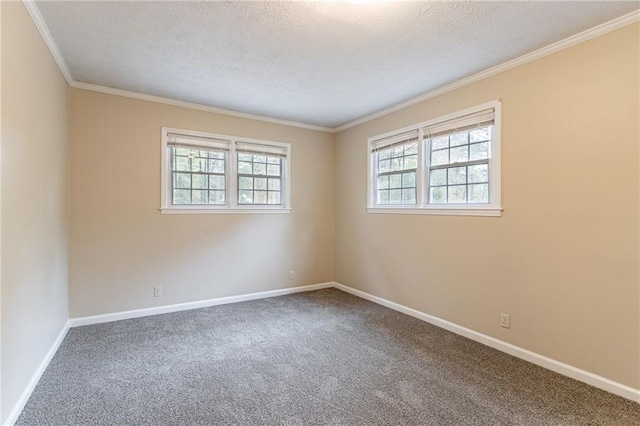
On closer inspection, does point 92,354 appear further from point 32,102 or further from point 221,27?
point 221,27

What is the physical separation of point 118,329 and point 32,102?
2284mm

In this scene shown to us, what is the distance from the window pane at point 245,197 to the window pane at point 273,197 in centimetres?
28

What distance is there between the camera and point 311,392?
224 cm

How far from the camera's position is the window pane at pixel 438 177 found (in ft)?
11.6

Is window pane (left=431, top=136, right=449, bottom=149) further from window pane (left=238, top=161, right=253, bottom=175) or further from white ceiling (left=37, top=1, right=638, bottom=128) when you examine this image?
window pane (left=238, top=161, right=253, bottom=175)

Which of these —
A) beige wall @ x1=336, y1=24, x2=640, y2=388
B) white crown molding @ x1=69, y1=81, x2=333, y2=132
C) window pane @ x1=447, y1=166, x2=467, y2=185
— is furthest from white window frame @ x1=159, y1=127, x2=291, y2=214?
window pane @ x1=447, y1=166, x2=467, y2=185

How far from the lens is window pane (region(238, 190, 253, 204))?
14.6ft

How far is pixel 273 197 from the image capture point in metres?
4.77

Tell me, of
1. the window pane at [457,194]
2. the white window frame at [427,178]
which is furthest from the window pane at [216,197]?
the window pane at [457,194]

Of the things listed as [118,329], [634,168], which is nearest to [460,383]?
[634,168]

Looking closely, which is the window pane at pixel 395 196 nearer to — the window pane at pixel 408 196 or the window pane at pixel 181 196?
the window pane at pixel 408 196

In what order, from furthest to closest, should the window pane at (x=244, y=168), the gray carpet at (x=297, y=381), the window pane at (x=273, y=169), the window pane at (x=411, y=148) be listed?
Result: the window pane at (x=273, y=169) < the window pane at (x=244, y=168) < the window pane at (x=411, y=148) < the gray carpet at (x=297, y=381)

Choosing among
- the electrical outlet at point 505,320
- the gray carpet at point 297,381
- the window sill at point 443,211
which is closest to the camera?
the gray carpet at point 297,381

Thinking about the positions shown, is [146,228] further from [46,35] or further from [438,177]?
[438,177]
